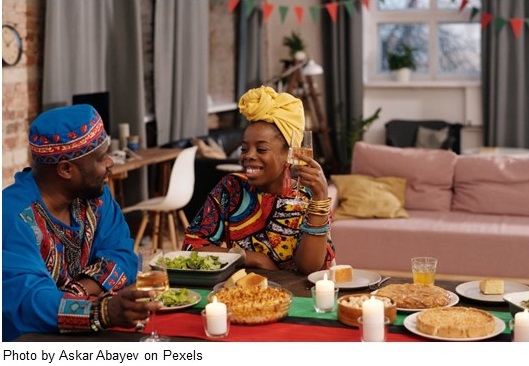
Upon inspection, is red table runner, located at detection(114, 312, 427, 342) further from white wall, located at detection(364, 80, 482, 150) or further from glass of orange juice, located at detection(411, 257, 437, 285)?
white wall, located at detection(364, 80, 482, 150)

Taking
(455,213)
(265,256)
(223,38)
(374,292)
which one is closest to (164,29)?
(223,38)

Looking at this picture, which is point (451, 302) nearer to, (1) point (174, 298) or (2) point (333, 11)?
(1) point (174, 298)

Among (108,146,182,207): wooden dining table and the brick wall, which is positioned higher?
the brick wall

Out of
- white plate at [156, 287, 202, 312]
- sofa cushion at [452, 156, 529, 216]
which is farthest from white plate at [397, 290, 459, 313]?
sofa cushion at [452, 156, 529, 216]

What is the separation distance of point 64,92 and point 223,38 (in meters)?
3.53

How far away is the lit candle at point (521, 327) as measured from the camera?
6.62 ft

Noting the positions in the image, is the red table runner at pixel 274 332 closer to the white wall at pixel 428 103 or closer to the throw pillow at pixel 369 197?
the throw pillow at pixel 369 197

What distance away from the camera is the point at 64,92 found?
6070mm

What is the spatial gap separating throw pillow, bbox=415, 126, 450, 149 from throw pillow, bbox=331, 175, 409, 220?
11.0 feet

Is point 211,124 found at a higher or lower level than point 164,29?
lower

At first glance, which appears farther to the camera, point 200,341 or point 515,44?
point 515,44

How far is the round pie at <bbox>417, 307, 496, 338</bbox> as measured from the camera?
2.10m

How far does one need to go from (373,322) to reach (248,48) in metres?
7.68

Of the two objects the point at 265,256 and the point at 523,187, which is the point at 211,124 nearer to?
the point at 523,187
